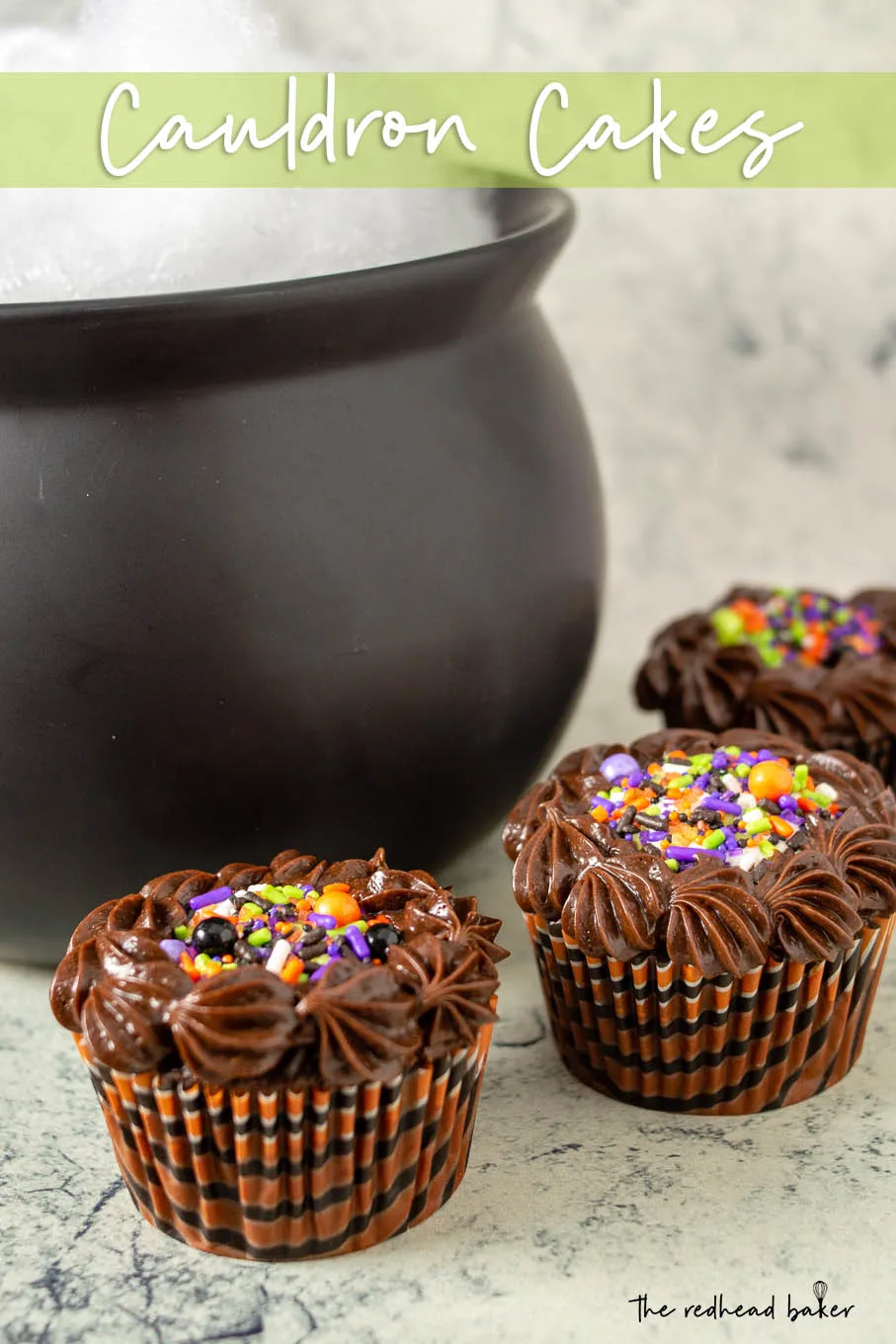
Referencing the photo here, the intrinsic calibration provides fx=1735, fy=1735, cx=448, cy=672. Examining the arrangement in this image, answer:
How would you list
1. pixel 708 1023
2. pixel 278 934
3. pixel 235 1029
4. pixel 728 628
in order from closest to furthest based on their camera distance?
pixel 235 1029, pixel 278 934, pixel 708 1023, pixel 728 628

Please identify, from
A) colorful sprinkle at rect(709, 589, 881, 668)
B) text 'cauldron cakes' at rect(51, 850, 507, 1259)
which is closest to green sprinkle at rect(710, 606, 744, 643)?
colorful sprinkle at rect(709, 589, 881, 668)

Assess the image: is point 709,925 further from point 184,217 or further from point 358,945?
point 184,217

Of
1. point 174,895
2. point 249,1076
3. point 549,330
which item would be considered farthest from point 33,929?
point 549,330

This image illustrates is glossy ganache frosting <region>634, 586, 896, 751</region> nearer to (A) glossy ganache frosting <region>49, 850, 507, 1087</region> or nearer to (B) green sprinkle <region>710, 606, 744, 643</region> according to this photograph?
(B) green sprinkle <region>710, 606, 744, 643</region>

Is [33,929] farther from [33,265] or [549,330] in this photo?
[549,330]

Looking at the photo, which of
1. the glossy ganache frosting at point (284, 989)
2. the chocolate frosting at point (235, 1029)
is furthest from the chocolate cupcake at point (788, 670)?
the chocolate frosting at point (235, 1029)

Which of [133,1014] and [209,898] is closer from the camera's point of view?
[133,1014]

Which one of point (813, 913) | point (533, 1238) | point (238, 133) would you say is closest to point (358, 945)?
point (533, 1238)

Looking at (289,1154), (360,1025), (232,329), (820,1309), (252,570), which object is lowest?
(820,1309)
